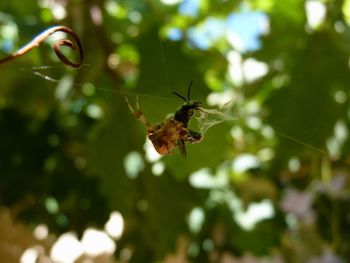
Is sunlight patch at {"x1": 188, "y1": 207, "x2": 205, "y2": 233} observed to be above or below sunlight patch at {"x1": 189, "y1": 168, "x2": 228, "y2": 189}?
below

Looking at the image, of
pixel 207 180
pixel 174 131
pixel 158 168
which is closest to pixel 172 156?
pixel 158 168

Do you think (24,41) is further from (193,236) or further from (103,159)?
(193,236)

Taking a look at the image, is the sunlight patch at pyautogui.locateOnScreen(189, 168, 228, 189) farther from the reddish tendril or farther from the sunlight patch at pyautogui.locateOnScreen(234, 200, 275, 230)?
the reddish tendril

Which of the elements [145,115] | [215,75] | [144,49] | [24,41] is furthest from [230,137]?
[145,115]

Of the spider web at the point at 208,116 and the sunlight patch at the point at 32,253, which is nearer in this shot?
the spider web at the point at 208,116

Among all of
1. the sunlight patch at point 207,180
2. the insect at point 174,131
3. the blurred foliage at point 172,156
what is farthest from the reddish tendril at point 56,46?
the sunlight patch at point 207,180

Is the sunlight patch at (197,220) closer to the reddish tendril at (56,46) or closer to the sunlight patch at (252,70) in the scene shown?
the sunlight patch at (252,70)

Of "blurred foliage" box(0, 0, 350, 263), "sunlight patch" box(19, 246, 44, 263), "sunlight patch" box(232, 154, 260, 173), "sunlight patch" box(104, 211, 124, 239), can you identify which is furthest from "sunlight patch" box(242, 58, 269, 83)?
"sunlight patch" box(19, 246, 44, 263)

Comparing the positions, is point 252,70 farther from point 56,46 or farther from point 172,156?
point 56,46
